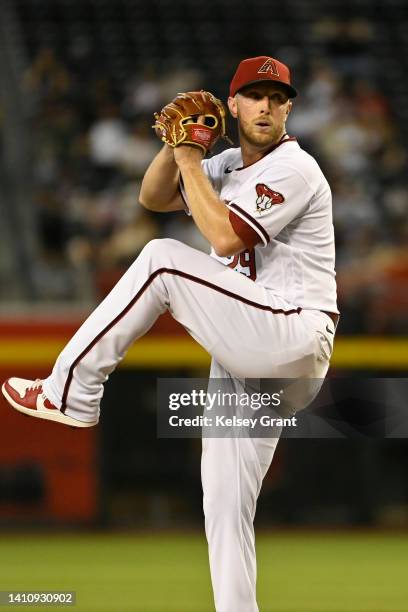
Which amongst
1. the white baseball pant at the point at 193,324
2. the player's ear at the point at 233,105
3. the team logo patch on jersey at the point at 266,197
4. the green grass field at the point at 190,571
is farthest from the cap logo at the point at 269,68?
the green grass field at the point at 190,571

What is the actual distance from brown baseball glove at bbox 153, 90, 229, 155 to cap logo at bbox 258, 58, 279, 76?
7.2 inches

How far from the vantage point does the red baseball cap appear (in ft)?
12.5

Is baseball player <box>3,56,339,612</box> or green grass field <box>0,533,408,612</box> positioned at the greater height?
baseball player <box>3,56,339,612</box>

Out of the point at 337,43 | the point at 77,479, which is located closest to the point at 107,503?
the point at 77,479

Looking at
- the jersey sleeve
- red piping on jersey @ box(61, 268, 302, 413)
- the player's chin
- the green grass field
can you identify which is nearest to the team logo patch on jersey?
the jersey sleeve

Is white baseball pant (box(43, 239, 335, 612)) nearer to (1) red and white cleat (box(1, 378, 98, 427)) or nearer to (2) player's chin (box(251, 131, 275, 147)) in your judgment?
(1) red and white cleat (box(1, 378, 98, 427))

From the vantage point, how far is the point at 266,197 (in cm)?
373

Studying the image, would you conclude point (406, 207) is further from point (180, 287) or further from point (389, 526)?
point (180, 287)

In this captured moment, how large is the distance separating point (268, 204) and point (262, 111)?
34 cm

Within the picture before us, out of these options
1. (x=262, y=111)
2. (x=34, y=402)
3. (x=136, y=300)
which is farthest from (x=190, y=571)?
(x=262, y=111)

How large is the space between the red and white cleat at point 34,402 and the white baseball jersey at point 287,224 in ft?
2.59

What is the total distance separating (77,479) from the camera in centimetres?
758

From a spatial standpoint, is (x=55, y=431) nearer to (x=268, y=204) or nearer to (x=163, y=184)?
(x=163, y=184)

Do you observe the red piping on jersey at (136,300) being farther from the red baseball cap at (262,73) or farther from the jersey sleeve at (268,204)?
the red baseball cap at (262,73)
